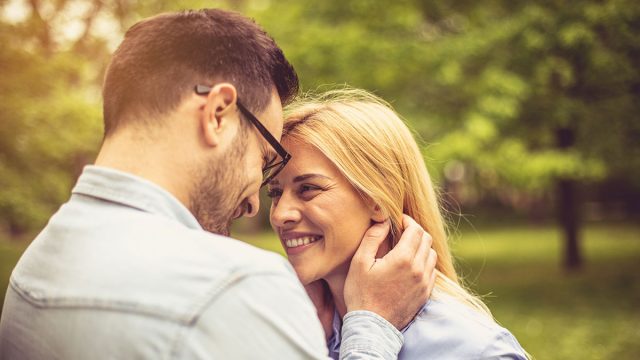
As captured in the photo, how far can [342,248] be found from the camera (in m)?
2.68

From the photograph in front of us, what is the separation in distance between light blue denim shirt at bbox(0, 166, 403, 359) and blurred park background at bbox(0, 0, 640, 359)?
21.2 ft

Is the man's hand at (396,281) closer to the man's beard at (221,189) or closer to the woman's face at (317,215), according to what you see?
the woman's face at (317,215)

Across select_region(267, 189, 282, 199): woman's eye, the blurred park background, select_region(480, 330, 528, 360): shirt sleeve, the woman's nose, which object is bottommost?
the blurred park background

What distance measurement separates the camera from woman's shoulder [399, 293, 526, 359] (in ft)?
7.27

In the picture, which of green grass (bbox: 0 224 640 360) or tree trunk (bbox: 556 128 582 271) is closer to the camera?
green grass (bbox: 0 224 640 360)

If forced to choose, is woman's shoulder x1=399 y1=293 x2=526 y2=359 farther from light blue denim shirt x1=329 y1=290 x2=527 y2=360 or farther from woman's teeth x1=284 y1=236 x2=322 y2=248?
woman's teeth x1=284 y1=236 x2=322 y2=248

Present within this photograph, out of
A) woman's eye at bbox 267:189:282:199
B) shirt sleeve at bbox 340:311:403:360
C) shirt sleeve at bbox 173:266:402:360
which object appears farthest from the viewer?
woman's eye at bbox 267:189:282:199

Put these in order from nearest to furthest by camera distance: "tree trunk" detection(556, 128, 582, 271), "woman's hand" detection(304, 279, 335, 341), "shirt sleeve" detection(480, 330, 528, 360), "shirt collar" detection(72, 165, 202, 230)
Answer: "shirt collar" detection(72, 165, 202, 230) < "shirt sleeve" detection(480, 330, 528, 360) < "woman's hand" detection(304, 279, 335, 341) < "tree trunk" detection(556, 128, 582, 271)

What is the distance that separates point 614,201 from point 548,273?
1017 inches

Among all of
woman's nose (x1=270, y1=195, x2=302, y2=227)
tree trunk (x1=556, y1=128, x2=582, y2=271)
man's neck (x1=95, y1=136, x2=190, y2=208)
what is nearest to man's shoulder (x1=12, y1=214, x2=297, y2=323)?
man's neck (x1=95, y1=136, x2=190, y2=208)

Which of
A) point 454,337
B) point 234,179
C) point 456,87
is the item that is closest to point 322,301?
point 454,337

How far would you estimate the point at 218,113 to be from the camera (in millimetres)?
1557

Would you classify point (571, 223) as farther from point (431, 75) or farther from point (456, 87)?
point (431, 75)

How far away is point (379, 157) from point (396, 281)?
642mm
